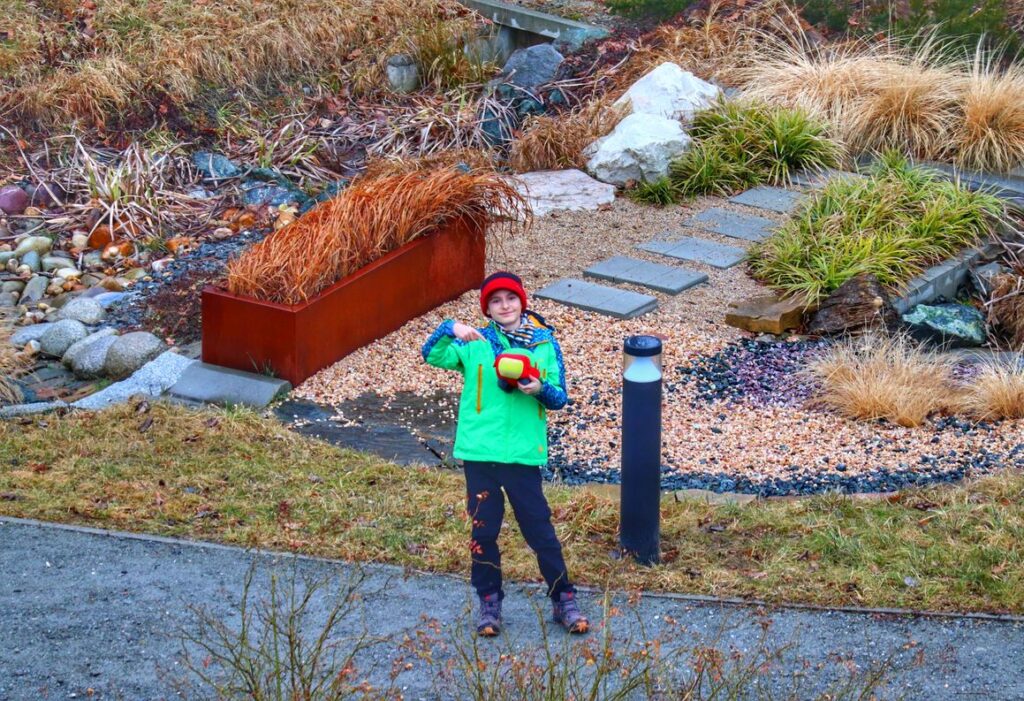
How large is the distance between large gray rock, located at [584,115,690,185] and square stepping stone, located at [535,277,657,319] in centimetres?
190

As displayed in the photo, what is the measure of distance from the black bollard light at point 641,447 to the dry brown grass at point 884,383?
79.8 inches

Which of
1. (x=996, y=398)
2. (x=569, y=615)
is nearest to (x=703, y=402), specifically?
(x=996, y=398)

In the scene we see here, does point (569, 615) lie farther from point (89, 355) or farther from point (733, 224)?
point (733, 224)

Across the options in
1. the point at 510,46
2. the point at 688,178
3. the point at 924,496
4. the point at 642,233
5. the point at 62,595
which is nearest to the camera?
the point at 62,595

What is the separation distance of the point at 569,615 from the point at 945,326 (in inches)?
164

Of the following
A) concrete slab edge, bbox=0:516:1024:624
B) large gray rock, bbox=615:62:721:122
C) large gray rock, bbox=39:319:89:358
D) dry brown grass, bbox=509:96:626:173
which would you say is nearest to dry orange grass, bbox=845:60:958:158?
large gray rock, bbox=615:62:721:122

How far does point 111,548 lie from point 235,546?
1.65 ft

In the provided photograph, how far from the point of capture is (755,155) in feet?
33.5

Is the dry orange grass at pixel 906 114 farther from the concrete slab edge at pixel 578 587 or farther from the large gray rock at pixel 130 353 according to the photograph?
the concrete slab edge at pixel 578 587

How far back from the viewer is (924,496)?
227 inches

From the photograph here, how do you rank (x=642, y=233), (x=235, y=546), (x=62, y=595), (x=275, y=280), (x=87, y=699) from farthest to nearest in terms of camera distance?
1. (x=642, y=233)
2. (x=275, y=280)
3. (x=235, y=546)
4. (x=62, y=595)
5. (x=87, y=699)

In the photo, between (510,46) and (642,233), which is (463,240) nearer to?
(642,233)

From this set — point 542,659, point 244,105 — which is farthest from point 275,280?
point 244,105

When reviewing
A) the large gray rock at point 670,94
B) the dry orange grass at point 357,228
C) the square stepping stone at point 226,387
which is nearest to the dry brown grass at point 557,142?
the large gray rock at point 670,94
